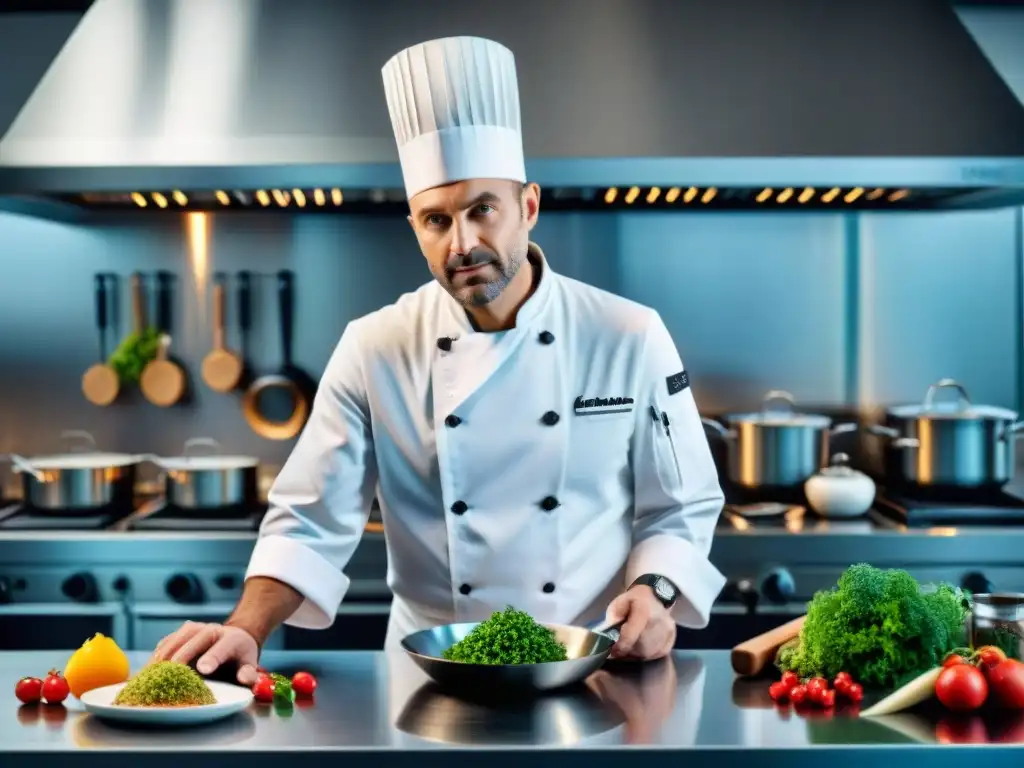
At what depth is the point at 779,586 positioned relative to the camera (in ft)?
10.4

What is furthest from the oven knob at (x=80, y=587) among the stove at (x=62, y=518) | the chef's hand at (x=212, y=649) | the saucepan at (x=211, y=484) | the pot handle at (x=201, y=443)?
the chef's hand at (x=212, y=649)

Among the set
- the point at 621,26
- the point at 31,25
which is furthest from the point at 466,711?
the point at 31,25

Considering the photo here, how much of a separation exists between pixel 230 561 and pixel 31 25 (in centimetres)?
158

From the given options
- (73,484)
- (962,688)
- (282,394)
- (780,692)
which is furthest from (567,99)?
(962,688)

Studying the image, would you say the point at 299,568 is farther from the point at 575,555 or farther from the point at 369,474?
the point at 575,555

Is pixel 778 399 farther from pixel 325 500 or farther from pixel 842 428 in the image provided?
pixel 325 500

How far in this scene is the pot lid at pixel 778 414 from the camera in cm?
361

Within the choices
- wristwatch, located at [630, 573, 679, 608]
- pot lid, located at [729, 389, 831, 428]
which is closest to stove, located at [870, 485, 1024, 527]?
pot lid, located at [729, 389, 831, 428]

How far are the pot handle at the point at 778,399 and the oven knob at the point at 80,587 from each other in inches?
78.1

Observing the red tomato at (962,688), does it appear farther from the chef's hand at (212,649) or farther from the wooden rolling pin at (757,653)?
the chef's hand at (212,649)

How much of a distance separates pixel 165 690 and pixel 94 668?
0.64ft

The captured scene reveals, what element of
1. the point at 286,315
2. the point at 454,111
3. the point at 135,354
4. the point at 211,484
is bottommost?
the point at 211,484

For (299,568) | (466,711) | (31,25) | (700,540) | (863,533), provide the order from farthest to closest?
1. (31,25)
2. (863,533)
3. (700,540)
4. (299,568)
5. (466,711)

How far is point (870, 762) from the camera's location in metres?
1.55
